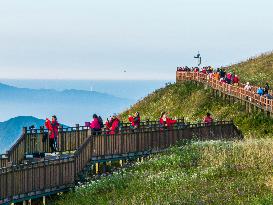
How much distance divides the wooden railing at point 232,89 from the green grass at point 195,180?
1679cm

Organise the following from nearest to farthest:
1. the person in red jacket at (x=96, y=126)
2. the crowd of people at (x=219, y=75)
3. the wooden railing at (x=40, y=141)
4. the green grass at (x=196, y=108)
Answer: the wooden railing at (x=40, y=141) → the person in red jacket at (x=96, y=126) → the green grass at (x=196, y=108) → the crowd of people at (x=219, y=75)

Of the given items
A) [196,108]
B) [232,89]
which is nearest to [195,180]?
[232,89]

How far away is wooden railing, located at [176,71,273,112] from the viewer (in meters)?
56.0

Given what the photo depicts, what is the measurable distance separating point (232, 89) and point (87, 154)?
27.2 metres

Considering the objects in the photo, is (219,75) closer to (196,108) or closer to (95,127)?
(196,108)

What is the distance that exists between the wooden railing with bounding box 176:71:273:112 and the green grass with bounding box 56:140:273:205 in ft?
55.1

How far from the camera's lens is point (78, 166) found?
118ft

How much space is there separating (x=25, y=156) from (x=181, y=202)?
14302mm

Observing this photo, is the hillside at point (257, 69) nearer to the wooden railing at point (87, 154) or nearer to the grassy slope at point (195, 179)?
the wooden railing at point (87, 154)

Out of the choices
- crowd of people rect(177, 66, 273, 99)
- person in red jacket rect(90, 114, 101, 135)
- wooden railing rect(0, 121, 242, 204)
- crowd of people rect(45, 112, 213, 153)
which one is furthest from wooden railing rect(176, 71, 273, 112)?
person in red jacket rect(90, 114, 101, 135)

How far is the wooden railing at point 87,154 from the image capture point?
3109 cm

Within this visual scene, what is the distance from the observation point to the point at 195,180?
31.2 meters

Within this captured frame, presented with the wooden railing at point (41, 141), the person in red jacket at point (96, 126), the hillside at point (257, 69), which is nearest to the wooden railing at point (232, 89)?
the hillside at point (257, 69)

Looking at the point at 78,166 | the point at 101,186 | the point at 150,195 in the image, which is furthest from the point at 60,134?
the point at 150,195
